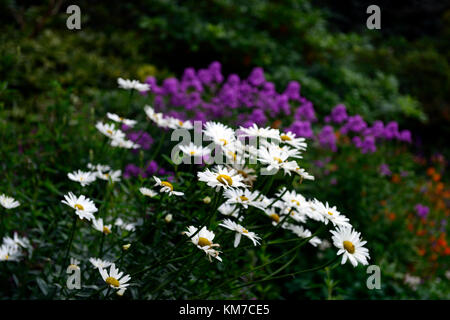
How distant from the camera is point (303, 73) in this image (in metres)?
6.13

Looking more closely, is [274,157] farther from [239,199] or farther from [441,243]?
[441,243]

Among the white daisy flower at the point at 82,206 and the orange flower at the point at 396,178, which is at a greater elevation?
the orange flower at the point at 396,178

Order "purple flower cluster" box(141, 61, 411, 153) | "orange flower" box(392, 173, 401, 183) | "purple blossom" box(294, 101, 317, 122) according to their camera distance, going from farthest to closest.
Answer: "orange flower" box(392, 173, 401, 183), "purple blossom" box(294, 101, 317, 122), "purple flower cluster" box(141, 61, 411, 153)

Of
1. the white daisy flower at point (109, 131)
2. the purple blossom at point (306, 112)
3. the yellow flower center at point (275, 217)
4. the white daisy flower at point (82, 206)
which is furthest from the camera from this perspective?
→ the purple blossom at point (306, 112)

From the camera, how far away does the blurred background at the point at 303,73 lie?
363 centimetres

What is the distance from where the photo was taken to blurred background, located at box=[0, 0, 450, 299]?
11.9 ft

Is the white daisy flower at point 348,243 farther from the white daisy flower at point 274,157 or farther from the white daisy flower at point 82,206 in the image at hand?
the white daisy flower at point 82,206

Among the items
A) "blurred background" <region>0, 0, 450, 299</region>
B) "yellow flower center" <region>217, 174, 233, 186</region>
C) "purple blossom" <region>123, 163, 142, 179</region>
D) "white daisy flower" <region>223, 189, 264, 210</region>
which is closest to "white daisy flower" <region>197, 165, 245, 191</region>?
"yellow flower center" <region>217, 174, 233, 186</region>

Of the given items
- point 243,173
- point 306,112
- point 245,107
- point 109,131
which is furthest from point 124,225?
point 306,112

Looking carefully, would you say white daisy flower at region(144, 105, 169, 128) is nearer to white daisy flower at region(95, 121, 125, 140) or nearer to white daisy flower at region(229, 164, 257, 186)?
white daisy flower at region(95, 121, 125, 140)

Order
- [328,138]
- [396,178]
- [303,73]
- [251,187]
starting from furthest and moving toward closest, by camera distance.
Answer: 1. [303,73]
2. [396,178]
3. [328,138]
4. [251,187]

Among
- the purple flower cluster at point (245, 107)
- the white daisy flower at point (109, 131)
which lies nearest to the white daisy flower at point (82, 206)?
the white daisy flower at point (109, 131)
